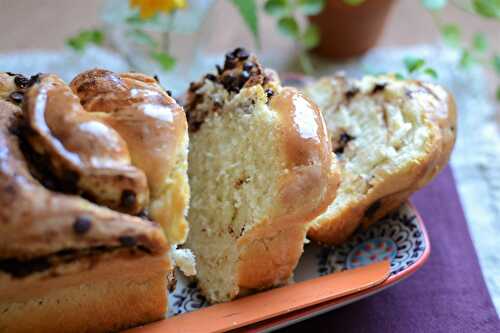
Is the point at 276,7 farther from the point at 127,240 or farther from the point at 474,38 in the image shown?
the point at 127,240

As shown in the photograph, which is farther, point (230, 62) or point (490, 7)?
point (490, 7)

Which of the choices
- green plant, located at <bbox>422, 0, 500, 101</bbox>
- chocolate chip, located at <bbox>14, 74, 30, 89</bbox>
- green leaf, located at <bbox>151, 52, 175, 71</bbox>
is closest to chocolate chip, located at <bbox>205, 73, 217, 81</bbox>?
chocolate chip, located at <bbox>14, 74, 30, 89</bbox>

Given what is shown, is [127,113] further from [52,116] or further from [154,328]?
[154,328]

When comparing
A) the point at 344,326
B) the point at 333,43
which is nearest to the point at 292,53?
the point at 333,43

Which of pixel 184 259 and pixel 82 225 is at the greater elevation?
pixel 82 225

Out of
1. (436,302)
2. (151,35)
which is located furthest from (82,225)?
(151,35)

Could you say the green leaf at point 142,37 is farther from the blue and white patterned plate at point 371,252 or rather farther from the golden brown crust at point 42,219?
the golden brown crust at point 42,219

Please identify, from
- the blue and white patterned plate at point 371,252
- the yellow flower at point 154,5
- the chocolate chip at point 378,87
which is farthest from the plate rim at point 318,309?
the yellow flower at point 154,5
